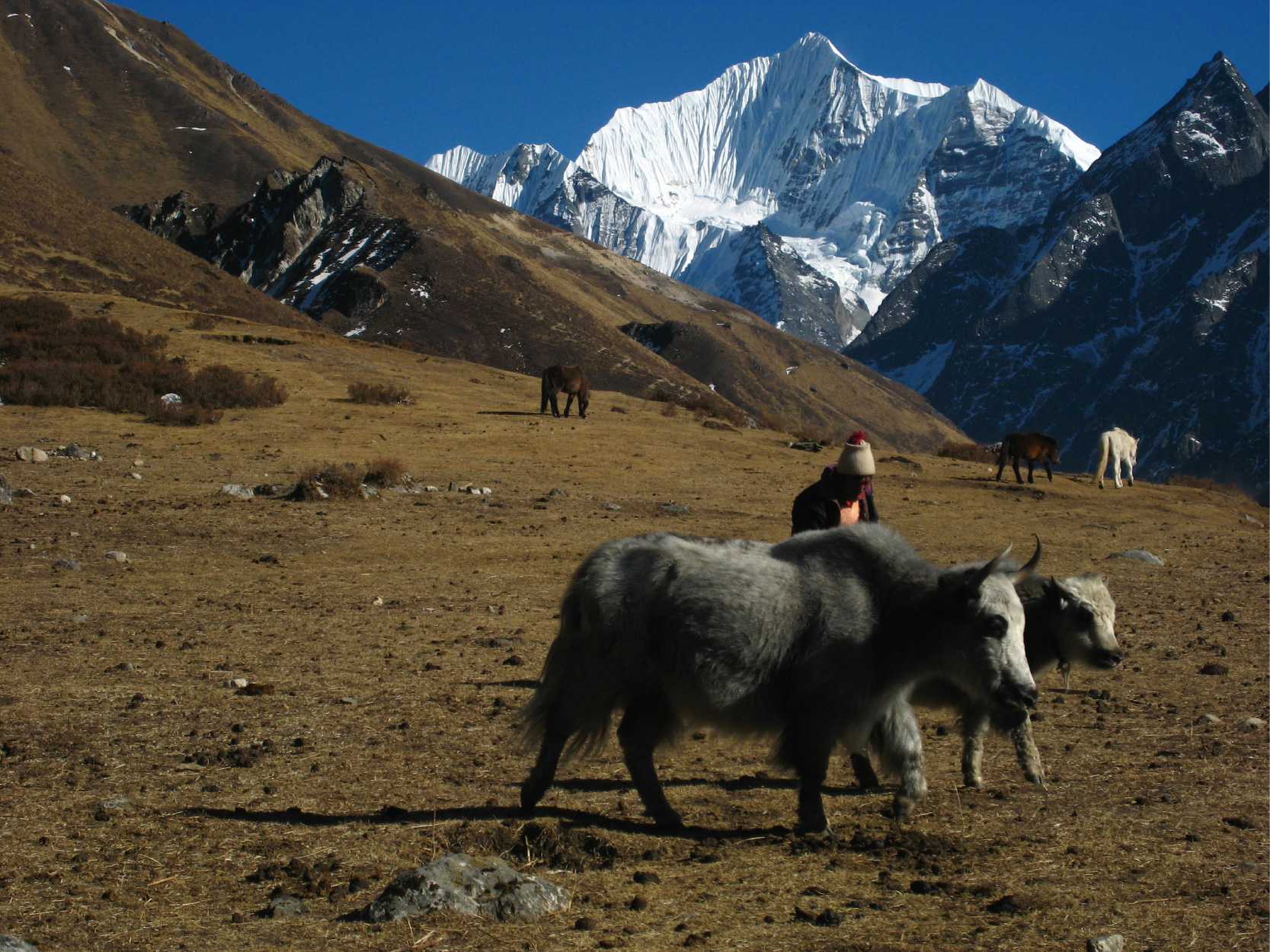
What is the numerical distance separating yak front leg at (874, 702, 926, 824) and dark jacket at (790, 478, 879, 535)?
1763 mm

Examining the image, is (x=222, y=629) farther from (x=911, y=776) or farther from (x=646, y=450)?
(x=646, y=450)

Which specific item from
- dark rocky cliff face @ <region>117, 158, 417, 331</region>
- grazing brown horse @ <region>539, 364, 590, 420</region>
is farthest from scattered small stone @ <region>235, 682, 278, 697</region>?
dark rocky cliff face @ <region>117, 158, 417, 331</region>

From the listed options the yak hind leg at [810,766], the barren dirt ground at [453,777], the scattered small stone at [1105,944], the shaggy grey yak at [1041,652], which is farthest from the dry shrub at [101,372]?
the scattered small stone at [1105,944]

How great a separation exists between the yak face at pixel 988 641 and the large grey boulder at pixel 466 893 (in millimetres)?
2384

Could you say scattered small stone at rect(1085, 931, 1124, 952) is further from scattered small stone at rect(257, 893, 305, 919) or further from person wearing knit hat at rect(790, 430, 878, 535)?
person wearing knit hat at rect(790, 430, 878, 535)

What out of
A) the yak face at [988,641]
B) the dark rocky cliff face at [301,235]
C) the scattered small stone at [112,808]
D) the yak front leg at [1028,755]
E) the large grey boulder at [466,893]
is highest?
the dark rocky cliff face at [301,235]

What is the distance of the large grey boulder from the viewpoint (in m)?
4.25

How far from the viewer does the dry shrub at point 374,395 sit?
29.8m

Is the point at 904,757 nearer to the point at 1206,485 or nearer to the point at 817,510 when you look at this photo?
the point at 817,510

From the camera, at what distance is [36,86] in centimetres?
11081

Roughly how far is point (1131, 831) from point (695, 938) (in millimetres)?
2631

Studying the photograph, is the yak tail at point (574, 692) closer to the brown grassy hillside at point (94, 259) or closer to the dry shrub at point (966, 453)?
the dry shrub at point (966, 453)

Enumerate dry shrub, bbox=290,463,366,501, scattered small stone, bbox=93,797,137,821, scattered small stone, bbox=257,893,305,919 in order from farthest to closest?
dry shrub, bbox=290,463,366,501
scattered small stone, bbox=93,797,137,821
scattered small stone, bbox=257,893,305,919

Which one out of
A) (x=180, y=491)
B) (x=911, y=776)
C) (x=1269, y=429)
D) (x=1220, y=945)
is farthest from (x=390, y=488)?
(x=1269, y=429)
